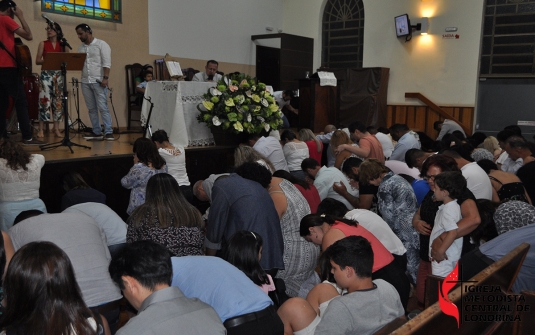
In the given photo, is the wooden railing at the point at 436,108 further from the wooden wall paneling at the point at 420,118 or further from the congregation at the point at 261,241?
the congregation at the point at 261,241

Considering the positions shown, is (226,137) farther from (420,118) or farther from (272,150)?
(420,118)

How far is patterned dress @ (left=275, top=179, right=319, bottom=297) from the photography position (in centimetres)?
358

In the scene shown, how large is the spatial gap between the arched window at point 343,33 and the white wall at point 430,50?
0.24 m

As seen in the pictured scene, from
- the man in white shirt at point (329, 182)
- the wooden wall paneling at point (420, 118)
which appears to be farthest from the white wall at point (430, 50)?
the man in white shirt at point (329, 182)

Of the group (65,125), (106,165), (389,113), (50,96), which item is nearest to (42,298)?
(106,165)

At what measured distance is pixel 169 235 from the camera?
2.91 meters

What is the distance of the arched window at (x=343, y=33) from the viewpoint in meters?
12.4

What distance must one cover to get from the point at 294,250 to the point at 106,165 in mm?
2730

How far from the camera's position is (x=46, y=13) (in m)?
7.97

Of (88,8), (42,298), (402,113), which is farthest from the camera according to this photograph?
(402,113)

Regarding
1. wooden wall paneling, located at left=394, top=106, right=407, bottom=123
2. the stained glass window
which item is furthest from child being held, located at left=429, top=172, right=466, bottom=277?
wooden wall paneling, located at left=394, top=106, right=407, bottom=123

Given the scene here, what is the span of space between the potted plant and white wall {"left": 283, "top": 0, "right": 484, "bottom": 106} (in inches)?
249

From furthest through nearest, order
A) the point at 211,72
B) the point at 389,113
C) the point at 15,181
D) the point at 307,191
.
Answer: the point at 389,113 → the point at 211,72 → the point at 307,191 → the point at 15,181

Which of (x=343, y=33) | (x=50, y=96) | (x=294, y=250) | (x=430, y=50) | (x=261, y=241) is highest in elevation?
(x=343, y=33)
